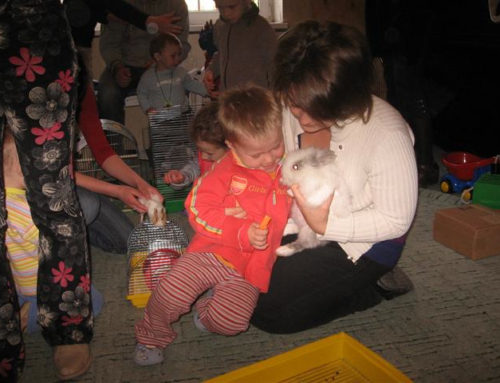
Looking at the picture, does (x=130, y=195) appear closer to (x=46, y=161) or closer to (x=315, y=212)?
(x=46, y=161)

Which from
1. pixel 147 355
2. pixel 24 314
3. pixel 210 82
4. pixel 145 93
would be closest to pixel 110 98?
pixel 145 93

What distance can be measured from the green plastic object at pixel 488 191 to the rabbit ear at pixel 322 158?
133 cm

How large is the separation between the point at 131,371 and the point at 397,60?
228cm

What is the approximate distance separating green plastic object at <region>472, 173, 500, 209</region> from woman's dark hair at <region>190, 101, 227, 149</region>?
1.34 m

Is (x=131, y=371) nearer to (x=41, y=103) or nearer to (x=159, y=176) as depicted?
(x=41, y=103)

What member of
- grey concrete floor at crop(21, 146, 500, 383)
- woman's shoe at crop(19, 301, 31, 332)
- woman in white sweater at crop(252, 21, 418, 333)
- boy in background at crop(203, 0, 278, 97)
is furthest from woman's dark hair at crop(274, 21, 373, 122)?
boy in background at crop(203, 0, 278, 97)

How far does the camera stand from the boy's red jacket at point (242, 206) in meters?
1.28

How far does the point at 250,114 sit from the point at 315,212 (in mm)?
318

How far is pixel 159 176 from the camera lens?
8.57 ft

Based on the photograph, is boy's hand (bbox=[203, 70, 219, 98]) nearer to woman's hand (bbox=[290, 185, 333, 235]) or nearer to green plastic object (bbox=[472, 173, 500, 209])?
green plastic object (bbox=[472, 173, 500, 209])

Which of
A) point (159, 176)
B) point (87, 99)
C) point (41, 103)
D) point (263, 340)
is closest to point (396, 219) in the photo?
point (263, 340)

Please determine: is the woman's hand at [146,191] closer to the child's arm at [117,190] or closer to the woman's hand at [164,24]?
the child's arm at [117,190]

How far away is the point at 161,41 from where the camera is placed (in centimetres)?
297

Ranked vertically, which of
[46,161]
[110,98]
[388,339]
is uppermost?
[46,161]
